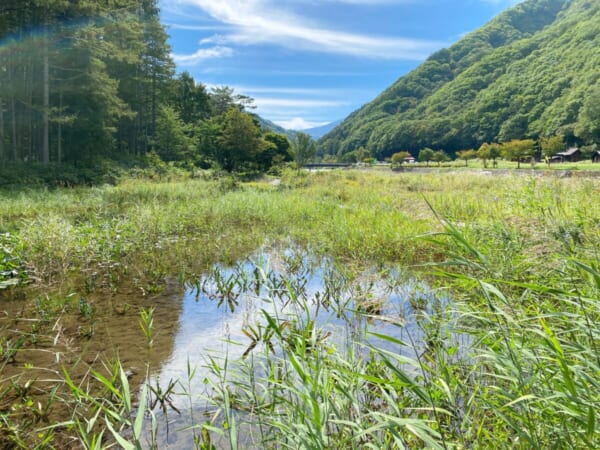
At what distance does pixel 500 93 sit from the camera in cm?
9269

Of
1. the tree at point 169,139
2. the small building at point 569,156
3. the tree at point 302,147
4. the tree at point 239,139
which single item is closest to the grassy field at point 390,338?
the tree at point 239,139

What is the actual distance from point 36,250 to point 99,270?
0.90 meters

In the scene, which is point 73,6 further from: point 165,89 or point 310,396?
point 310,396

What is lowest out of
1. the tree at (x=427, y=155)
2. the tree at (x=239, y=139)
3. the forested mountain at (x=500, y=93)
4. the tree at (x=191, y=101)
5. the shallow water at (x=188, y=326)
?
the shallow water at (x=188, y=326)

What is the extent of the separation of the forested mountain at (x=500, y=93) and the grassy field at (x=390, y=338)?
65.6m

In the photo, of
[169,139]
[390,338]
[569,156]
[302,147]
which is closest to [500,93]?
[569,156]

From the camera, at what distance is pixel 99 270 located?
5652 millimetres

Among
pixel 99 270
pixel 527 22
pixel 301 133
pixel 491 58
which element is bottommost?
pixel 99 270

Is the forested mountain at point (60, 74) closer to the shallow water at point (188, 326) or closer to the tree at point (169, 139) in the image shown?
the tree at point (169, 139)

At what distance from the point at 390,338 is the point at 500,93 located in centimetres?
11056

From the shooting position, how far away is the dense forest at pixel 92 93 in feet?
62.3

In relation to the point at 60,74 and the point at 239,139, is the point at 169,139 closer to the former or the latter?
the point at 239,139

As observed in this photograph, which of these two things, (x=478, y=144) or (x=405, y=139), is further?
(x=405, y=139)

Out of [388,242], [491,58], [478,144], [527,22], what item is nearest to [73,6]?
[388,242]
